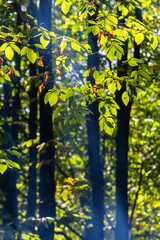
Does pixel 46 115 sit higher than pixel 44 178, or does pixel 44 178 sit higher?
pixel 46 115

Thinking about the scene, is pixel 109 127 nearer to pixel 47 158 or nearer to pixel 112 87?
pixel 112 87

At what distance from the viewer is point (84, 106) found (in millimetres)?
4156

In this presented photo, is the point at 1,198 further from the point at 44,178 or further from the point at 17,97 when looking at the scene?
the point at 44,178

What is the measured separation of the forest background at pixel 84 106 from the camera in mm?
3818

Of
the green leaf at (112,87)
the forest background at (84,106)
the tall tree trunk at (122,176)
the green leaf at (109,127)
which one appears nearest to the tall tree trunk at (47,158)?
the forest background at (84,106)

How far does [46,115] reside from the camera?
6328mm

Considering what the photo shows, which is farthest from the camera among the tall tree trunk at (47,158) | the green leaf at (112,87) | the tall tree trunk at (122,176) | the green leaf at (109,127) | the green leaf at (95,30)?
the tall tree trunk at (122,176)

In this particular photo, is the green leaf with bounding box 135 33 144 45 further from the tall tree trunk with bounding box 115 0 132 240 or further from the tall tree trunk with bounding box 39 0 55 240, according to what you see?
the tall tree trunk with bounding box 115 0 132 240

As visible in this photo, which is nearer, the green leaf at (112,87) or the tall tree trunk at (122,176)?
the green leaf at (112,87)

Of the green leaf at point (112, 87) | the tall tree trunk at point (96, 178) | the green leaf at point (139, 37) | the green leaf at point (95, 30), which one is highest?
the green leaf at point (95, 30)

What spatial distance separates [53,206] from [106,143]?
347cm

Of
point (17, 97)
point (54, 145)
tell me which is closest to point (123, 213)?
point (54, 145)

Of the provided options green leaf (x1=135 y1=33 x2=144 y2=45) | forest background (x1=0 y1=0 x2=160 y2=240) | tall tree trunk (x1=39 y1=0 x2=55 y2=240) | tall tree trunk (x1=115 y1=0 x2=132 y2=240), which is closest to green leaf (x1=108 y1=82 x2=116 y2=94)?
forest background (x1=0 y1=0 x2=160 y2=240)

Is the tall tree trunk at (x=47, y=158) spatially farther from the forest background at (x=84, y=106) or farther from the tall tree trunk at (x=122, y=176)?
the tall tree trunk at (x=122, y=176)
